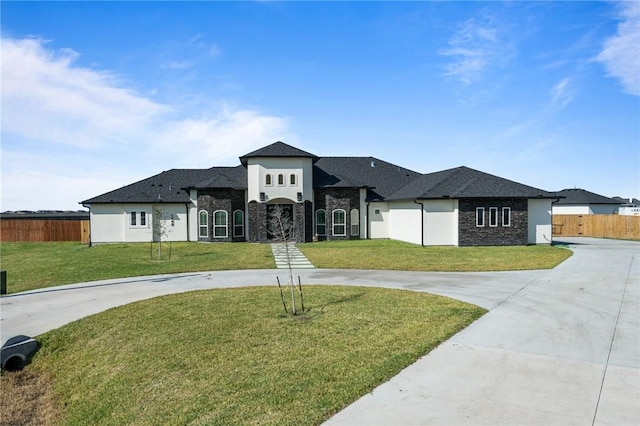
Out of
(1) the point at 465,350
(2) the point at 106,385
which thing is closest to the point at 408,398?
(1) the point at 465,350

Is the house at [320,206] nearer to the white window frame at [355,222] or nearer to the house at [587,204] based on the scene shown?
the white window frame at [355,222]

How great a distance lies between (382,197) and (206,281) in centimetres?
1984

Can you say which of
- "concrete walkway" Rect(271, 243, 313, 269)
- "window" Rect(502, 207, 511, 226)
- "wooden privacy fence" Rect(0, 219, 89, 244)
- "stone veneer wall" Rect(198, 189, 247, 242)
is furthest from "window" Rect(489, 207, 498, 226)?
"wooden privacy fence" Rect(0, 219, 89, 244)

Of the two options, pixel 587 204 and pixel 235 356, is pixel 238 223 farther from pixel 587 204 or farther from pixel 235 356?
pixel 587 204

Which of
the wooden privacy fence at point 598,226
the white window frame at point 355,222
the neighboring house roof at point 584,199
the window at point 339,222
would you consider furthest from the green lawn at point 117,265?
the neighboring house roof at point 584,199

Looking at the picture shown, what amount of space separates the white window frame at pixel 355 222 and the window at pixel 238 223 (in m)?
7.95

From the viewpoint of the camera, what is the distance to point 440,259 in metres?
18.5

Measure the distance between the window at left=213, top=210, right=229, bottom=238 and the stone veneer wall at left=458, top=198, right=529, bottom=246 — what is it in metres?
15.6

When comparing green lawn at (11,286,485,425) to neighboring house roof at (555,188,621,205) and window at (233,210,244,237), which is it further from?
neighboring house roof at (555,188,621,205)

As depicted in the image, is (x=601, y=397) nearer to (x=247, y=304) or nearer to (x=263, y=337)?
(x=263, y=337)

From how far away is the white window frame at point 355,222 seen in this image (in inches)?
1191

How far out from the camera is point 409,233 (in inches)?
1075

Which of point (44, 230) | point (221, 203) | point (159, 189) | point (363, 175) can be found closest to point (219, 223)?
point (221, 203)

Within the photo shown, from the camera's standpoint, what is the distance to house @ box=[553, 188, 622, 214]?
40.9 meters
